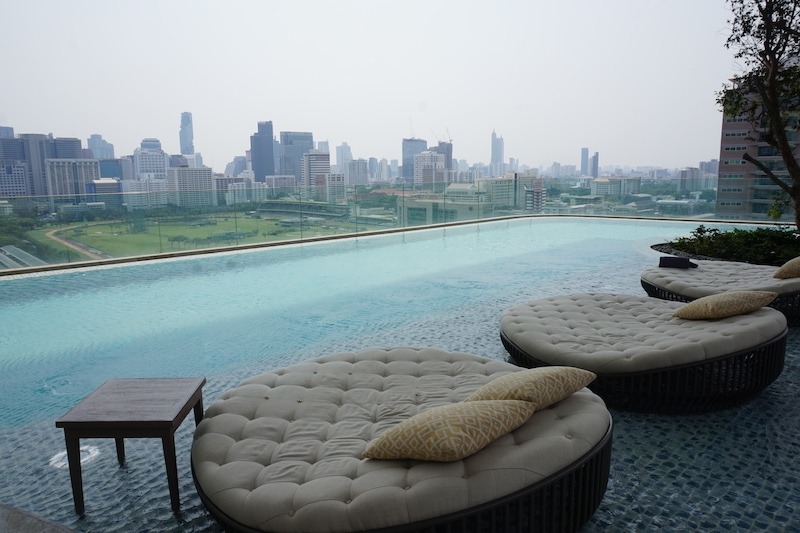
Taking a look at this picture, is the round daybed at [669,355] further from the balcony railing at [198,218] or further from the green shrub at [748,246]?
the balcony railing at [198,218]

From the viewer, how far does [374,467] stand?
1708mm

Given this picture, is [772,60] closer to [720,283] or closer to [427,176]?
[720,283]

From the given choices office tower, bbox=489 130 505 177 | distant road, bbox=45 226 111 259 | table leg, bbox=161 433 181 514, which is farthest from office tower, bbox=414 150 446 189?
office tower, bbox=489 130 505 177

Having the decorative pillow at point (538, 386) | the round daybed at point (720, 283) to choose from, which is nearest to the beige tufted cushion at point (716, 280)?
the round daybed at point (720, 283)

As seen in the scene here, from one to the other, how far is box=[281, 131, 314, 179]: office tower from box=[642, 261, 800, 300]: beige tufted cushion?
15193 millimetres

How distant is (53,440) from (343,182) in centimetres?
897

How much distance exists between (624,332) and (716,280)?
1.93 m

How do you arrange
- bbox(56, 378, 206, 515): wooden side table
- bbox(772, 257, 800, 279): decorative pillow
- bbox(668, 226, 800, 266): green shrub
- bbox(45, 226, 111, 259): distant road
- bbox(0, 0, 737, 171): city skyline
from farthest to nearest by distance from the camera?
bbox(0, 0, 737, 171): city skyline → bbox(45, 226, 111, 259): distant road → bbox(668, 226, 800, 266): green shrub → bbox(772, 257, 800, 279): decorative pillow → bbox(56, 378, 206, 515): wooden side table

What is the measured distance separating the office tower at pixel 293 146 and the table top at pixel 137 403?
1682 cm

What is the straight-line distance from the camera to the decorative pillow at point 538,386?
6.39 ft

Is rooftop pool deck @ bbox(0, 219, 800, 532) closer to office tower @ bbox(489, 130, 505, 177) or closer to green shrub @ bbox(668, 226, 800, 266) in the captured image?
green shrub @ bbox(668, 226, 800, 266)

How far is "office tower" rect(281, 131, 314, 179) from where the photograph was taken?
19047mm

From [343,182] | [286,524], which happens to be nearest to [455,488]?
[286,524]

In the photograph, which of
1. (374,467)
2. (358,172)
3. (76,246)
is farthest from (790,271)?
(358,172)
